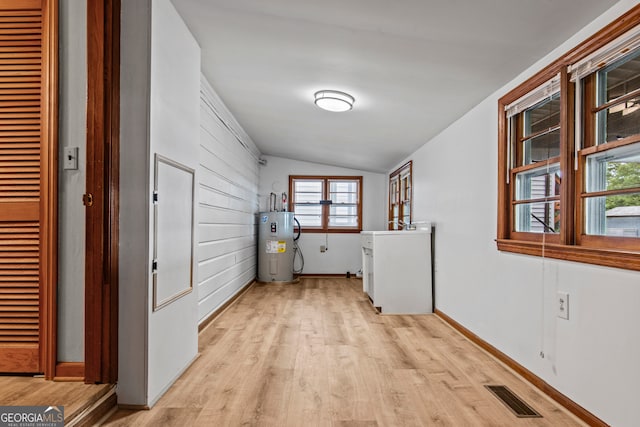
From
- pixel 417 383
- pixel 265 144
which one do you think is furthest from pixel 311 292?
pixel 417 383

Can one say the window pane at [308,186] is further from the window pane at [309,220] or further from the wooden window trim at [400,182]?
the wooden window trim at [400,182]

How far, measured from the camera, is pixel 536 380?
2266 mm

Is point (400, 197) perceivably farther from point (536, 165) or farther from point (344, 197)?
point (536, 165)

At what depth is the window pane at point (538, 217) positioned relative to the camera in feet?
7.48

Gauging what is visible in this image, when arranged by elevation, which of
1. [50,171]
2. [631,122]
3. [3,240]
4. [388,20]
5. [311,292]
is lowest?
[311,292]

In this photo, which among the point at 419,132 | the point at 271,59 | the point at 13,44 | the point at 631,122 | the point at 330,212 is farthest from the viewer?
the point at 330,212

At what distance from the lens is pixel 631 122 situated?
174cm

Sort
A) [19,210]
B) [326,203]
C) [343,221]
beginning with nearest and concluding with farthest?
[19,210] → [326,203] → [343,221]

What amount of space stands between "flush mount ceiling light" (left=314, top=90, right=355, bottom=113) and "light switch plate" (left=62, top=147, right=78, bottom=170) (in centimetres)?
205

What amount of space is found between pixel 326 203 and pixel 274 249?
1.45 metres

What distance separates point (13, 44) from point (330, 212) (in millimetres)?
→ 5598

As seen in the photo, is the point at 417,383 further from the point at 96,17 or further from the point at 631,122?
the point at 96,17

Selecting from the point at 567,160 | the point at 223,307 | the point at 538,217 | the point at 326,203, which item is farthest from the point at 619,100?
the point at 326,203

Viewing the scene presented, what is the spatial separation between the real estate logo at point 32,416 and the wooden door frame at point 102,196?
27cm
